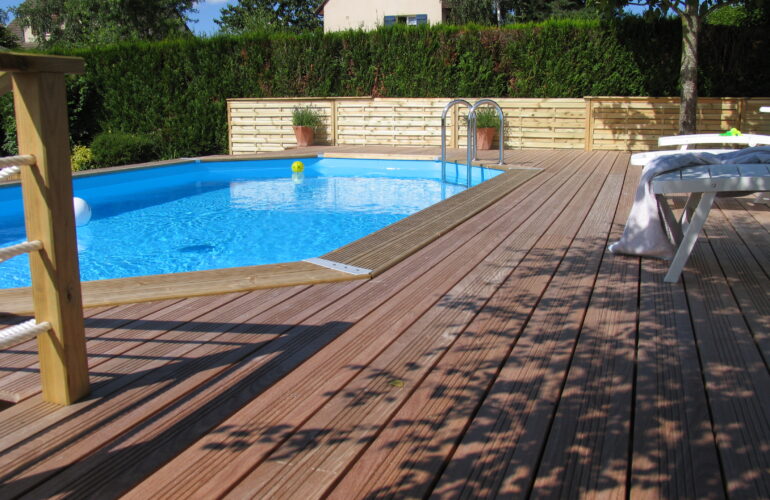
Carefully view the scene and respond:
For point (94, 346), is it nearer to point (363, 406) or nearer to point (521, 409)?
point (363, 406)

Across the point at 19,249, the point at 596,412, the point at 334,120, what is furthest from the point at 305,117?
the point at 596,412

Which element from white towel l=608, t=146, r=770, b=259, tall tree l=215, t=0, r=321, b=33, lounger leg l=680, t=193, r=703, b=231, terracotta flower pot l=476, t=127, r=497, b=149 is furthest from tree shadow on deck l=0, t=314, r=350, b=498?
tall tree l=215, t=0, r=321, b=33

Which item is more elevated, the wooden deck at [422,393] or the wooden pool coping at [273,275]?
the wooden pool coping at [273,275]

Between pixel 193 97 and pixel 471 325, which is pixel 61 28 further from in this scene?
pixel 471 325

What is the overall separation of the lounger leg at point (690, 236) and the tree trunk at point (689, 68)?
7543 millimetres

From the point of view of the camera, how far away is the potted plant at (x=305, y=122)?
13.0 m

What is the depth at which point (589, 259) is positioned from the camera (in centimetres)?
393

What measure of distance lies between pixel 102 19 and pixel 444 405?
29266 millimetres

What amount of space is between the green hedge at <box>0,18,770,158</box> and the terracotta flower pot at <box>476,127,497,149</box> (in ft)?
3.65

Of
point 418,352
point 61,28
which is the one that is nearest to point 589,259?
point 418,352

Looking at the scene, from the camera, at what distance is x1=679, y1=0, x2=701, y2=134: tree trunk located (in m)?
9.60

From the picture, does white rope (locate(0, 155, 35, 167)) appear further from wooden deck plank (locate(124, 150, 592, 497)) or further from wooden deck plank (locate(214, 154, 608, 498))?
wooden deck plank (locate(214, 154, 608, 498))

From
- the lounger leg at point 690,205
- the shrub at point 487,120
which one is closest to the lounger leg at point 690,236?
the lounger leg at point 690,205

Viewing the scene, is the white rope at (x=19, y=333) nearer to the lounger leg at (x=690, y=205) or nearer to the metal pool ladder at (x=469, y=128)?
the lounger leg at (x=690, y=205)
